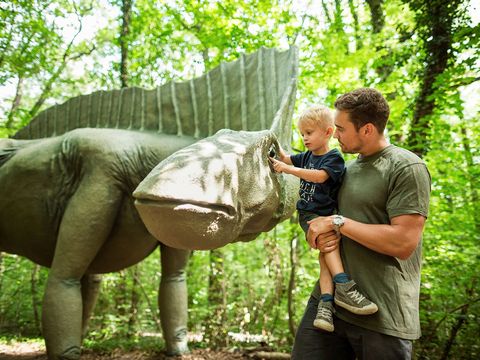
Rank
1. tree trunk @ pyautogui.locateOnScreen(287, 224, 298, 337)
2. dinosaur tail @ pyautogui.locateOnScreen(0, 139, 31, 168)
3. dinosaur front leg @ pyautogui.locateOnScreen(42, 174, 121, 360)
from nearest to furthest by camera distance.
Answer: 1. dinosaur front leg @ pyautogui.locateOnScreen(42, 174, 121, 360)
2. dinosaur tail @ pyautogui.locateOnScreen(0, 139, 31, 168)
3. tree trunk @ pyautogui.locateOnScreen(287, 224, 298, 337)

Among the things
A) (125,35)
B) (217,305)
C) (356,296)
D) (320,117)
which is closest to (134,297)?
(217,305)

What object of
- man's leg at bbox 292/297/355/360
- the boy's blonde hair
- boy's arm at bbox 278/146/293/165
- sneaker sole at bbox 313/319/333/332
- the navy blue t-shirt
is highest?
the boy's blonde hair

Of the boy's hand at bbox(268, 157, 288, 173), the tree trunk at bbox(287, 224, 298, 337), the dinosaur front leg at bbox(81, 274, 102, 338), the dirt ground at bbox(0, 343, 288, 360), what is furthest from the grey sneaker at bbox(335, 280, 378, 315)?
the tree trunk at bbox(287, 224, 298, 337)

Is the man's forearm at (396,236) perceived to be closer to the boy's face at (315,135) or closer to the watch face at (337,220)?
the watch face at (337,220)

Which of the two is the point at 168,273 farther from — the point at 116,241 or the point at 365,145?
the point at 365,145

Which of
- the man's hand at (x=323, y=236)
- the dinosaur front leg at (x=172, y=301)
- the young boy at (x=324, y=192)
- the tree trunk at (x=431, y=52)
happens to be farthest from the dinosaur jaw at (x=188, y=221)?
the tree trunk at (x=431, y=52)

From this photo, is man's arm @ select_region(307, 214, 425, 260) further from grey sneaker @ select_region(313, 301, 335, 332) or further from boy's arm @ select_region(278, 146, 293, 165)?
boy's arm @ select_region(278, 146, 293, 165)

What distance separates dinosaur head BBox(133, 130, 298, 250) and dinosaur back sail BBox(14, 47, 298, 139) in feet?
1.81

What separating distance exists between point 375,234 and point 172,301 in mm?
3039

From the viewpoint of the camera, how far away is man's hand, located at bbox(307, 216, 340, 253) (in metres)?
1.98

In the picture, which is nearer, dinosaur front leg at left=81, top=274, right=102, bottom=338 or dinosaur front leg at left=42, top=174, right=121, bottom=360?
dinosaur front leg at left=42, top=174, right=121, bottom=360

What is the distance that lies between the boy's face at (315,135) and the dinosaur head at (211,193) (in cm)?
21

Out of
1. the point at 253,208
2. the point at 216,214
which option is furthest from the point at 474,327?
the point at 216,214

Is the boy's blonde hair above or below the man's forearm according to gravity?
above
